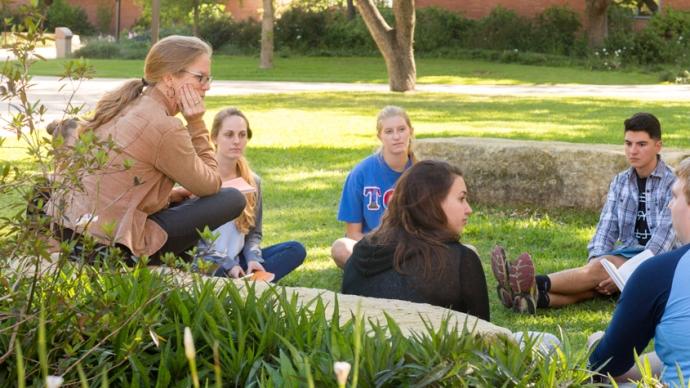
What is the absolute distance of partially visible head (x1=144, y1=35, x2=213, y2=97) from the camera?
5234 mm

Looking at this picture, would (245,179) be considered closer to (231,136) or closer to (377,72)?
(231,136)

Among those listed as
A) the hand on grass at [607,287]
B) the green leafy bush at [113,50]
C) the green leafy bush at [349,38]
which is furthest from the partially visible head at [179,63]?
the green leafy bush at [113,50]

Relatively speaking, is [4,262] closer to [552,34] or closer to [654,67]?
[654,67]

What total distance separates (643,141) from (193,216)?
2770 mm

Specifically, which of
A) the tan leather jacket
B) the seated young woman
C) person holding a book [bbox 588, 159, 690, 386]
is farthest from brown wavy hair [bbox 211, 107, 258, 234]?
person holding a book [bbox 588, 159, 690, 386]

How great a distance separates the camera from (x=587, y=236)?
27.1ft

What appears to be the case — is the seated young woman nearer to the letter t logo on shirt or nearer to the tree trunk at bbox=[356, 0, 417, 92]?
the letter t logo on shirt

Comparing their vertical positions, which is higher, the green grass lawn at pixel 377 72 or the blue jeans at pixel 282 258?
the blue jeans at pixel 282 258

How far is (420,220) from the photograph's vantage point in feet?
15.4

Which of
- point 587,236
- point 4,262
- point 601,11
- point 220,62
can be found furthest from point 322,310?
point 601,11

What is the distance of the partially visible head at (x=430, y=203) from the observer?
15.4 feet

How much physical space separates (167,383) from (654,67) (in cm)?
3132

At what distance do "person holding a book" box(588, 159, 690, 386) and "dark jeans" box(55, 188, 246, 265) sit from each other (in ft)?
7.50

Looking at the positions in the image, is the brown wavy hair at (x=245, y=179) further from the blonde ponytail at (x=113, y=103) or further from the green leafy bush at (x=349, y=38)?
the green leafy bush at (x=349, y=38)
